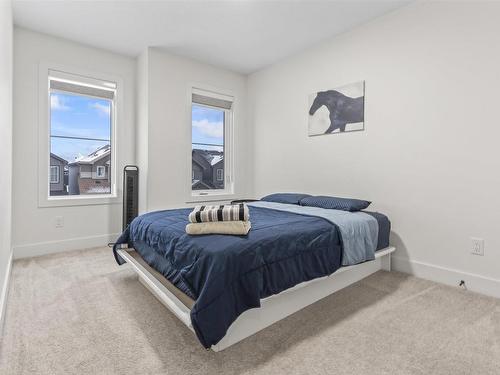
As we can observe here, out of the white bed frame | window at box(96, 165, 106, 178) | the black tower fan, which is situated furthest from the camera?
window at box(96, 165, 106, 178)

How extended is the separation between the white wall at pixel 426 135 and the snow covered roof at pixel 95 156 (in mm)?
2834

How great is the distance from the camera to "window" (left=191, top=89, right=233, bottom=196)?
4332 millimetres

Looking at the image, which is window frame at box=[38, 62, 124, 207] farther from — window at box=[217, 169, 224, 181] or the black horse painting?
the black horse painting

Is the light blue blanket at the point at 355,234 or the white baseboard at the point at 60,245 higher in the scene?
the light blue blanket at the point at 355,234

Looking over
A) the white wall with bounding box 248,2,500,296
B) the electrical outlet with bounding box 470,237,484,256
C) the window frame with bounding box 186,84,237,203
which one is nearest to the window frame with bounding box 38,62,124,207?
the window frame with bounding box 186,84,237,203

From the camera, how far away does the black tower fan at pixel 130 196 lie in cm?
362

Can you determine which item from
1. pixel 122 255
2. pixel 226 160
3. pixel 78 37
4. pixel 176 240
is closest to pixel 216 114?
pixel 226 160

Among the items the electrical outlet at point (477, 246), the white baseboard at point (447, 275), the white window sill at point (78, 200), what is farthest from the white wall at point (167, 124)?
the electrical outlet at point (477, 246)

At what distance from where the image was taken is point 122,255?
246cm

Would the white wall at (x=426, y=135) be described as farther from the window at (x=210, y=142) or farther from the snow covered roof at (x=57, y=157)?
A: the snow covered roof at (x=57, y=157)

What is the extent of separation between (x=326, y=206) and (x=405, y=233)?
0.81m

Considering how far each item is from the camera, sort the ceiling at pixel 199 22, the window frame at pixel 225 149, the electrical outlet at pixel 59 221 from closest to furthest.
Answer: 1. the ceiling at pixel 199 22
2. the electrical outlet at pixel 59 221
3. the window frame at pixel 225 149

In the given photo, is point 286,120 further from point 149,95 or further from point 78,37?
point 78,37

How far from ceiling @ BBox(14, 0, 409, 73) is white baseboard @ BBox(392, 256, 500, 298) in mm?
2554
